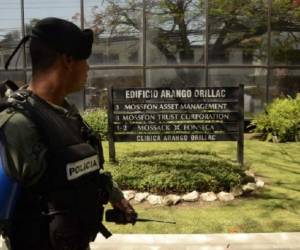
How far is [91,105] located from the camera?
46.1 feet

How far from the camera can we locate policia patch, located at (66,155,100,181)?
1.87 m

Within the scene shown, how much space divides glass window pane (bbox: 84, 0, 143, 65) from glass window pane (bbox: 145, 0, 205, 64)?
383mm

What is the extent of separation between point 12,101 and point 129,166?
17.4ft

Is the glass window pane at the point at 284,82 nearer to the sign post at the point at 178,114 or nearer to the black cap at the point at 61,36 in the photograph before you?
the sign post at the point at 178,114

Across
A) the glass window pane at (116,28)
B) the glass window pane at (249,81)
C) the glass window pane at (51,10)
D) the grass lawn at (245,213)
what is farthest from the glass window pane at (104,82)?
the grass lawn at (245,213)

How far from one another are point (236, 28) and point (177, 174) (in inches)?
306

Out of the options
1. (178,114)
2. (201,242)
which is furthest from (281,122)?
(201,242)

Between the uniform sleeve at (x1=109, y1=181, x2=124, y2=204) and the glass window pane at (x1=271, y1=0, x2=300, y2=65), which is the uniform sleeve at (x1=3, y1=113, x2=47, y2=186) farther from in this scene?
the glass window pane at (x1=271, y1=0, x2=300, y2=65)

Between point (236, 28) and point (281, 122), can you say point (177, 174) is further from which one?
point (236, 28)

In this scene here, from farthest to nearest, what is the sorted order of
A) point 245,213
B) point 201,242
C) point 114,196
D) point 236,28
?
1. point 236,28
2. point 245,213
3. point 201,242
4. point 114,196

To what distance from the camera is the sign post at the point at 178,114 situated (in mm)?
7953

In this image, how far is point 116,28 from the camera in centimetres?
1380

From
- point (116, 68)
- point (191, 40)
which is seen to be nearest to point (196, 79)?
point (191, 40)

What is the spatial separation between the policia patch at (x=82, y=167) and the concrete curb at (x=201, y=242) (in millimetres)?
2907
